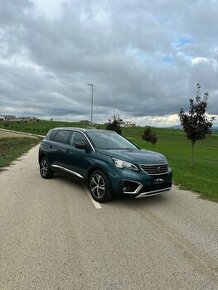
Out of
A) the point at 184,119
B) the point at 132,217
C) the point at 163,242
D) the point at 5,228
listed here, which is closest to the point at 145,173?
the point at 132,217

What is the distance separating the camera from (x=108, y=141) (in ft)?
30.0

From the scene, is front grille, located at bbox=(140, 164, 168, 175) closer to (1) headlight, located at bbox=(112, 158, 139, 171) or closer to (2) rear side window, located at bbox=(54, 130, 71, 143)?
(1) headlight, located at bbox=(112, 158, 139, 171)

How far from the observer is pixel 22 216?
659 cm

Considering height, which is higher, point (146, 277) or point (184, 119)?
point (184, 119)

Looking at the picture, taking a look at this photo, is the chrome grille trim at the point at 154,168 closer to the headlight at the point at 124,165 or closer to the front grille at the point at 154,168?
the front grille at the point at 154,168

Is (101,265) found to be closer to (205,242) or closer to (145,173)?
(205,242)

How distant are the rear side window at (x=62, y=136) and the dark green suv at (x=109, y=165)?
4 cm

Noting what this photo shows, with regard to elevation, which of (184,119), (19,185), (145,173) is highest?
(184,119)

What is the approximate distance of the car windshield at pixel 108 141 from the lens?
8.80m

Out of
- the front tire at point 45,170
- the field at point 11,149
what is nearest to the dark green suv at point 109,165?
the front tire at point 45,170

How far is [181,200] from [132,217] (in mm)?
2189

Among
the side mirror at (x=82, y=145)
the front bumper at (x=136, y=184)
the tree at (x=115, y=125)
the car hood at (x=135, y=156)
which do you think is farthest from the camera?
the tree at (x=115, y=125)

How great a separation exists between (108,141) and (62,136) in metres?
1.86

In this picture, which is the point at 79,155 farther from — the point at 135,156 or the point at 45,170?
the point at 45,170
